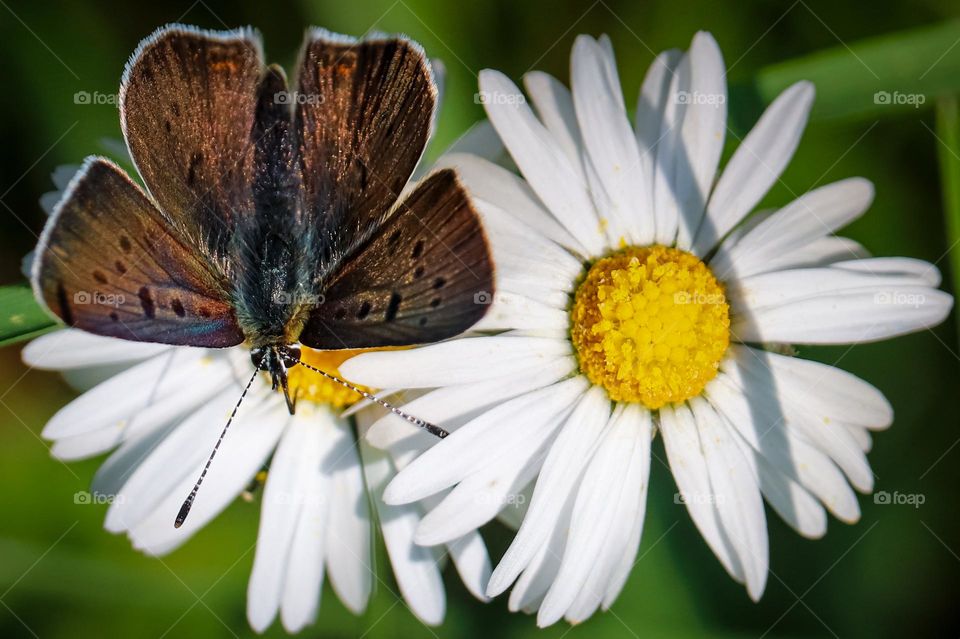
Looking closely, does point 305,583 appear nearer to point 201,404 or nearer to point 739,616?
point 201,404

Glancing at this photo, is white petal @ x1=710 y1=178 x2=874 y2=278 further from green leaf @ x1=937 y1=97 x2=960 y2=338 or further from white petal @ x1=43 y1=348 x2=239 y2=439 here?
white petal @ x1=43 y1=348 x2=239 y2=439

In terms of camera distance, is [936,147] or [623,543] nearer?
[623,543]

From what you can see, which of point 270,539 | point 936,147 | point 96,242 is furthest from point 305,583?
point 936,147

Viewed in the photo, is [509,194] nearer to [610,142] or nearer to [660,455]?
[610,142]

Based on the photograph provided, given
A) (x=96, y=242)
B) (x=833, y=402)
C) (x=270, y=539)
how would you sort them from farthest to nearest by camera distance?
(x=270, y=539), (x=833, y=402), (x=96, y=242)

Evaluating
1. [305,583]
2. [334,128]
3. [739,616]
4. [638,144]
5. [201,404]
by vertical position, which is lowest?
[739,616]

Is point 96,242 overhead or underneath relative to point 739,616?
overhead

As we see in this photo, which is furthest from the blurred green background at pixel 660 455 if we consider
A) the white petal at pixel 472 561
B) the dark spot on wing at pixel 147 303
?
the dark spot on wing at pixel 147 303
